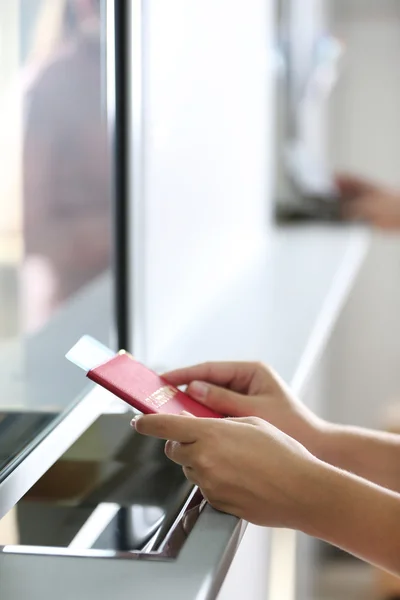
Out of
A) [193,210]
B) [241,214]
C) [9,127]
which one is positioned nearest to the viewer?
[9,127]

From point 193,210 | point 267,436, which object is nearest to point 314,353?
point 193,210

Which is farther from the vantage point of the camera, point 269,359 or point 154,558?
point 269,359

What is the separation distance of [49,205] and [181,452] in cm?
29

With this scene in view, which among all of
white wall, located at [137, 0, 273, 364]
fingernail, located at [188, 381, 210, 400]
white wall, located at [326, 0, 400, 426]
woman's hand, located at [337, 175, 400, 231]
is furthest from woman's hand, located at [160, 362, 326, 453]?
white wall, located at [326, 0, 400, 426]

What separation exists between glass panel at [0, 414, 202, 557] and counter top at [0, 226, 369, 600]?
0.07 feet

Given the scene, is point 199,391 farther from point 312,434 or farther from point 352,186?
point 352,186

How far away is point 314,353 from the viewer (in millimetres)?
1179

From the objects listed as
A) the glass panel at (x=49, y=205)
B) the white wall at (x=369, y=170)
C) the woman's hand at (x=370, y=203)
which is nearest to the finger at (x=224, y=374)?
the glass panel at (x=49, y=205)

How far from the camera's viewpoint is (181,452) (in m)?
0.64

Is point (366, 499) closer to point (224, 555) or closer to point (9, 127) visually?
point (224, 555)

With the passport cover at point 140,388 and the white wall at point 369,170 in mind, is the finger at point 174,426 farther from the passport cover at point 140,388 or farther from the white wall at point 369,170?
the white wall at point 369,170

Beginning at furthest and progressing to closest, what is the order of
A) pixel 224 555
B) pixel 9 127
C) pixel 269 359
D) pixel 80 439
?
pixel 269 359 → pixel 80 439 → pixel 9 127 → pixel 224 555

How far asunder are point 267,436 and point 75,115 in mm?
401

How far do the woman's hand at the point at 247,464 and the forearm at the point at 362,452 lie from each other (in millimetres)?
188
